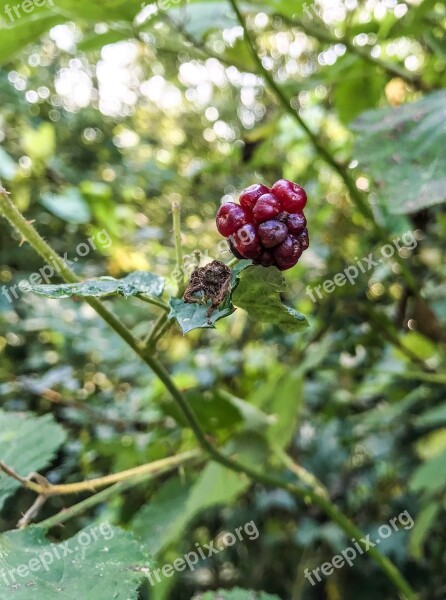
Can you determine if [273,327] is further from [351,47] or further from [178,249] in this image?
[178,249]

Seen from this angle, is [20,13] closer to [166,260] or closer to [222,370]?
[222,370]

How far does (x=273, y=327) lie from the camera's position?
150 cm

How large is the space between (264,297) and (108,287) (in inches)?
4.4

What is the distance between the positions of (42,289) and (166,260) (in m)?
1.70

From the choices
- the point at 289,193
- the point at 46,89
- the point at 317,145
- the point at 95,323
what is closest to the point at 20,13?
the point at 317,145

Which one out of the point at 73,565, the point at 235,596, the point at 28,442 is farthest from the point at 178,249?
the point at 235,596

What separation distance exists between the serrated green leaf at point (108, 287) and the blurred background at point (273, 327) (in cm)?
4

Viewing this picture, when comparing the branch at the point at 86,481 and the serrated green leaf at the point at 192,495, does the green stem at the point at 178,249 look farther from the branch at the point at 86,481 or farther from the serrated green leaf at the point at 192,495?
the serrated green leaf at the point at 192,495

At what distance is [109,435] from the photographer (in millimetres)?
1678

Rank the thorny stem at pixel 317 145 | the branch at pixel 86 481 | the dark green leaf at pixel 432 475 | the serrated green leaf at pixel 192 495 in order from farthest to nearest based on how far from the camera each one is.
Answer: the dark green leaf at pixel 432 475, the serrated green leaf at pixel 192 495, the thorny stem at pixel 317 145, the branch at pixel 86 481

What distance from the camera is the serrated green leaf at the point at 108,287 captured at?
0.42 m
